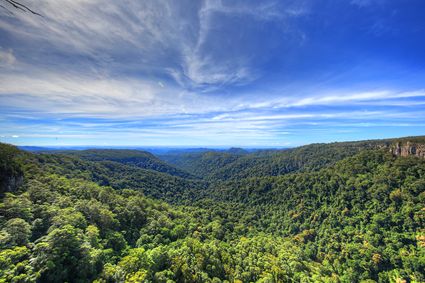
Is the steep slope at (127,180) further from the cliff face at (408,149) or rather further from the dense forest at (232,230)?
the cliff face at (408,149)

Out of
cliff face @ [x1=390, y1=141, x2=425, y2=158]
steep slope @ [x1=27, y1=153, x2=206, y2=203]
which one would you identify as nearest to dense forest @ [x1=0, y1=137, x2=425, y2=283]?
cliff face @ [x1=390, y1=141, x2=425, y2=158]

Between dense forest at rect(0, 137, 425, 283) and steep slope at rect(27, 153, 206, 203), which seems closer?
dense forest at rect(0, 137, 425, 283)

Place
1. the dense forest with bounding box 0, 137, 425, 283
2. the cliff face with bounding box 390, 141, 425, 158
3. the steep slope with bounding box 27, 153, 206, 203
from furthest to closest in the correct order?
1. the steep slope with bounding box 27, 153, 206, 203
2. the cliff face with bounding box 390, 141, 425, 158
3. the dense forest with bounding box 0, 137, 425, 283


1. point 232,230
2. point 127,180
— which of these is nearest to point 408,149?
point 232,230

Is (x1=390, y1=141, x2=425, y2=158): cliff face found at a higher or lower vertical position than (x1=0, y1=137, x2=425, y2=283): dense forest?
higher

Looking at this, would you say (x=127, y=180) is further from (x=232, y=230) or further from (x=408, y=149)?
(x=408, y=149)

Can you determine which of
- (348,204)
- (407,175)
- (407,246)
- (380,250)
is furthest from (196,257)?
(407,175)

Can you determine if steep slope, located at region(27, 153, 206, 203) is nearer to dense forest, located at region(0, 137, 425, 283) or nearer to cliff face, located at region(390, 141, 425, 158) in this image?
dense forest, located at region(0, 137, 425, 283)

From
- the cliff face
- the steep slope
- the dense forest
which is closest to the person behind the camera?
the dense forest
